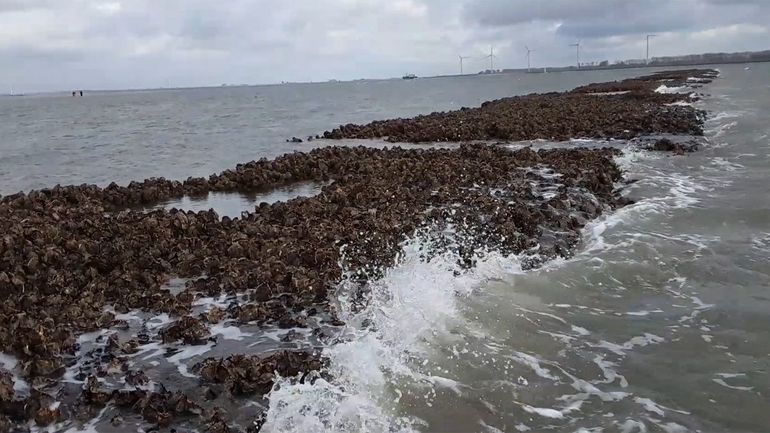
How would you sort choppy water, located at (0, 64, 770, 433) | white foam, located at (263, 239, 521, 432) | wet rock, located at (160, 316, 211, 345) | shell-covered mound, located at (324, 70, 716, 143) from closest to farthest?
white foam, located at (263, 239, 521, 432)
choppy water, located at (0, 64, 770, 433)
wet rock, located at (160, 316, 211, 345)
shell-covered mound, located at (324, 70, 716, 143)

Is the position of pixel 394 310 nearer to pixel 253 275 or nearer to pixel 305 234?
pixel 253 275

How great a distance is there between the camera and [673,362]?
695 cm

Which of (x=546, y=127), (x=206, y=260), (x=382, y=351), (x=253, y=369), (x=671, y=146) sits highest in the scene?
(x=546, y=127)

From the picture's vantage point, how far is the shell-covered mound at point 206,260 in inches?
251

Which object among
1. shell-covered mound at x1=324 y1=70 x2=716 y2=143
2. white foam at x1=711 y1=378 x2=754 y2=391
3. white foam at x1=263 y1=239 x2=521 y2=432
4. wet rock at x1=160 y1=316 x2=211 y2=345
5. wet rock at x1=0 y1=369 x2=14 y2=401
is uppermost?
shell-covered mound at x1=324 y1=70 x2=716 y2=143

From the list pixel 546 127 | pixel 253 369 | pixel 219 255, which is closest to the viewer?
pixel 253 369

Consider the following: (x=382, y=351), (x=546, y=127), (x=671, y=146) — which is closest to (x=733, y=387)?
(x=382, y=351)

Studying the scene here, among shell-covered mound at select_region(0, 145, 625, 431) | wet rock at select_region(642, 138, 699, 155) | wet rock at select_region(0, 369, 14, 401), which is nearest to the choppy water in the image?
shell-covered mound at select_region(0, 145, 625, 431)

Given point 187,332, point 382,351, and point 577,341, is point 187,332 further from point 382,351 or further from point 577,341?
point 577,341

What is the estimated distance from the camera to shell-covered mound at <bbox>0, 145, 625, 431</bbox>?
6387 millimetres

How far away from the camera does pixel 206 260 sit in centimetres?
995

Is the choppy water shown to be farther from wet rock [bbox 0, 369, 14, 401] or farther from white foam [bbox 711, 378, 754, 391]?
wet rock [bbox 0, 369, 14, 401]

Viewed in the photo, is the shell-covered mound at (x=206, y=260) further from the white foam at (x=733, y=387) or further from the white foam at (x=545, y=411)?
the white foam at (x=733, y=387)

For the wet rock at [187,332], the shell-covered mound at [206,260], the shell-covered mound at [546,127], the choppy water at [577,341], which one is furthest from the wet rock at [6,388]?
the shell-covered mound at [546,127]
